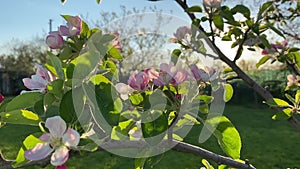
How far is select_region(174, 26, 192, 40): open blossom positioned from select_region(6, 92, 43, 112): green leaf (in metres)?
0.85

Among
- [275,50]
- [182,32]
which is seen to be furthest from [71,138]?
[275,50]

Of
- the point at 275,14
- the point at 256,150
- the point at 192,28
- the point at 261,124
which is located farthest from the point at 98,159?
the point at 261,124

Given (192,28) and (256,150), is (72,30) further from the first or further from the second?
(256,150)

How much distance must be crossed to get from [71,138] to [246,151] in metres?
5.02

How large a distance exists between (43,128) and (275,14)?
2450mm

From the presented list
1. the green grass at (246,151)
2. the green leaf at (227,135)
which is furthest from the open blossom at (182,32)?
the green grass at (246,151)

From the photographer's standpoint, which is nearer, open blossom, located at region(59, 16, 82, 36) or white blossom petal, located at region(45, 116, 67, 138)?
white blossom petal, located at region(45, 116, 67, 138)

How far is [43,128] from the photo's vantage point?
1.93 feet

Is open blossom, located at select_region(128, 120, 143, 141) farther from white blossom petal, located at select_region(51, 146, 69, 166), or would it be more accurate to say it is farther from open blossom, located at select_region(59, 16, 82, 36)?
open blossom, located at select_region(59, 16, 82, 36)

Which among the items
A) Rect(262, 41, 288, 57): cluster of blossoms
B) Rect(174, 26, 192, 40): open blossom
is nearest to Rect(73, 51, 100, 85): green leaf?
Rect(174, 26, 192, 40): open blossom

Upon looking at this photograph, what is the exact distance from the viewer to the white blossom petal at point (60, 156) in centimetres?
54

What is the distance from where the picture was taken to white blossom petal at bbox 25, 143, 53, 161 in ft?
1.77

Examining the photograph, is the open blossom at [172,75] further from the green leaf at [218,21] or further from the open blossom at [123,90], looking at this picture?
the green leaf at [218,21]

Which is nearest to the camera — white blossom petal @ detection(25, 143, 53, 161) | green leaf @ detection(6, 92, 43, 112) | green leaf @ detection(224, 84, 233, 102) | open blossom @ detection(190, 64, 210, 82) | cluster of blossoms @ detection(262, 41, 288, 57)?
white blossom petal @ detection(25, 143, 53, 161)
